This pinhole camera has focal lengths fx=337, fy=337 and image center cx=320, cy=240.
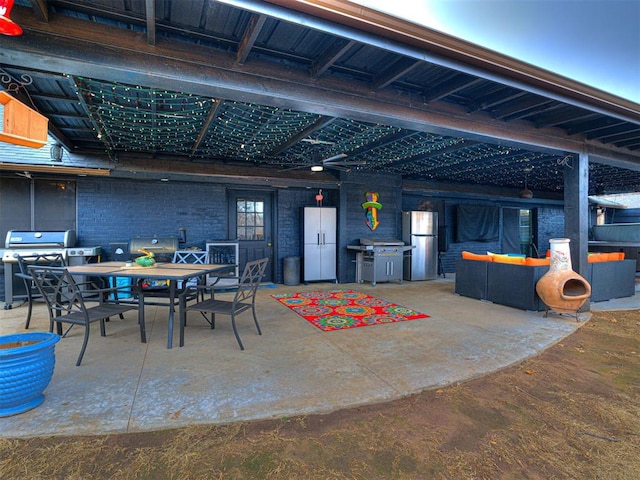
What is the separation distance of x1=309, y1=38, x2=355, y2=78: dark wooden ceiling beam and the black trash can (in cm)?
467

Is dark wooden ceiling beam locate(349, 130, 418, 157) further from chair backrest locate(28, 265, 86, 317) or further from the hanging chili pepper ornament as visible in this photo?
chair backrest locate(28, 265, 86, 317)

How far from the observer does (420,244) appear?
798 cm

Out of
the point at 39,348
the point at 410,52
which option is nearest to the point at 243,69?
the point at 410,52

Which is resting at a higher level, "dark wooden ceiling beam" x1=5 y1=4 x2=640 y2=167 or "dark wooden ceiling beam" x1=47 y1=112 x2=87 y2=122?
"dark wooden ceiling beam" x1=47 y1=112 x2=87 y2=122

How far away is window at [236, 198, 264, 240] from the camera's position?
725 cm

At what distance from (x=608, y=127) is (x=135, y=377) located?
245 inches

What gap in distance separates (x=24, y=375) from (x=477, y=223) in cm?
1024

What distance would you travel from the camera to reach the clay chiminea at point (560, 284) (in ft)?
14.5

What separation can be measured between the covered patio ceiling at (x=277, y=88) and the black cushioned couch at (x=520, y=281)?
176cm

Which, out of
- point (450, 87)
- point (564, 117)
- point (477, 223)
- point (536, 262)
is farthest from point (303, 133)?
point (477, 223)

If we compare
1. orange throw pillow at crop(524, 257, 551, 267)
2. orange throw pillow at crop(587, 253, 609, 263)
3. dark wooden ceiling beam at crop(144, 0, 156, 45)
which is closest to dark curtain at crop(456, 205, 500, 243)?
orange throw pillow at crop(587, 253, 609, 263)

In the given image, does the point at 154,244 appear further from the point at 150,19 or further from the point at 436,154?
the point at 436,154

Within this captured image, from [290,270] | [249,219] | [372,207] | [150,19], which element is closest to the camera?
[150,19]

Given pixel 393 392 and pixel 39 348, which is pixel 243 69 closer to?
pixel 39 348
